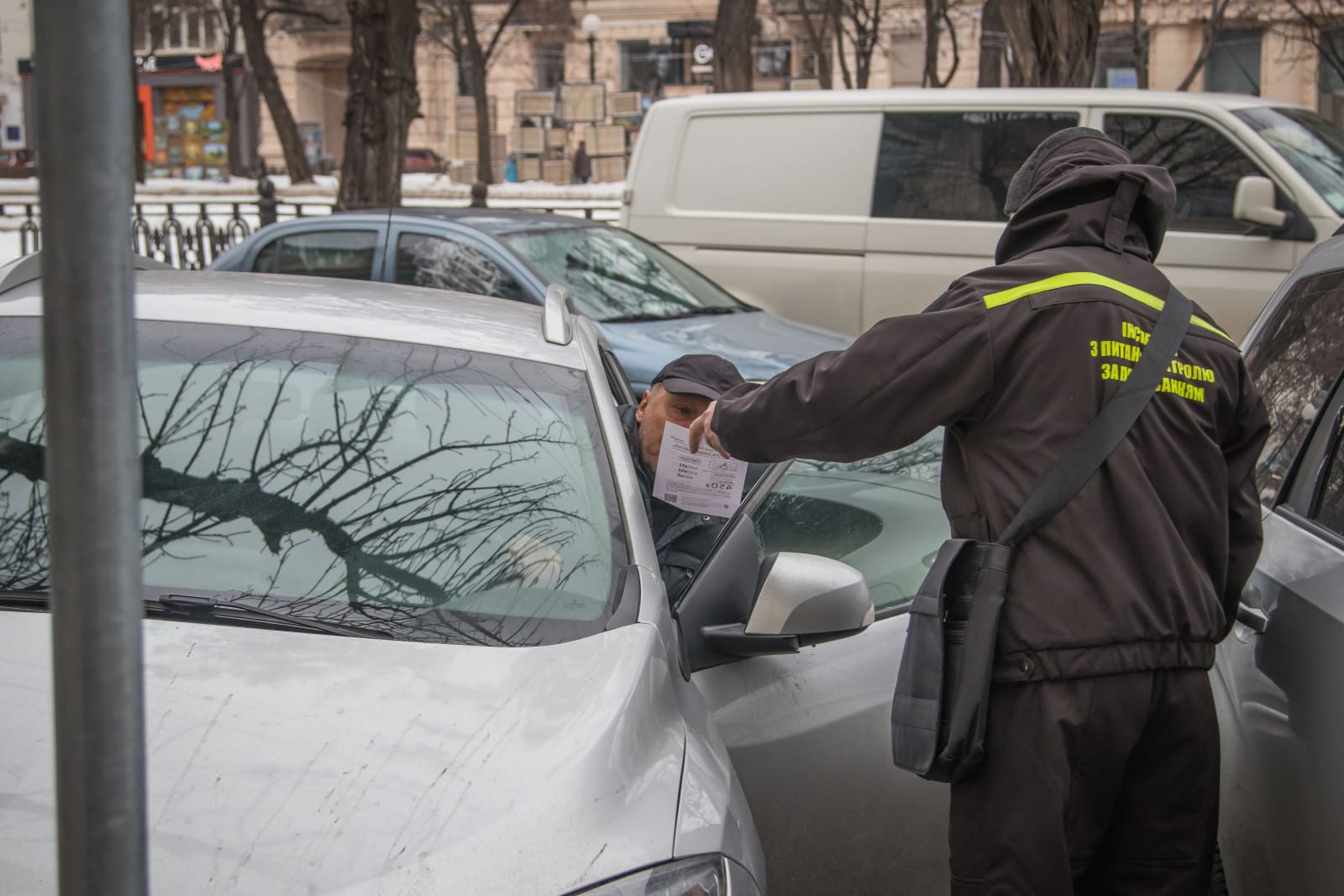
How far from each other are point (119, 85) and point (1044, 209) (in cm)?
181

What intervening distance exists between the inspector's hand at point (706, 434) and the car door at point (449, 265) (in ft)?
14.3

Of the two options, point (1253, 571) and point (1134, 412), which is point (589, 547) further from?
point (1253, 571)

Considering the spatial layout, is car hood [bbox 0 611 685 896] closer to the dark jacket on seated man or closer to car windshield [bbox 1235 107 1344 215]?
the dark jacket on seated man

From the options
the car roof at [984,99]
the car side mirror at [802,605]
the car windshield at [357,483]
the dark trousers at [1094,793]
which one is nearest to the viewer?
the dark trousers at [1094,793]

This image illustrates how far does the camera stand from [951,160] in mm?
8867

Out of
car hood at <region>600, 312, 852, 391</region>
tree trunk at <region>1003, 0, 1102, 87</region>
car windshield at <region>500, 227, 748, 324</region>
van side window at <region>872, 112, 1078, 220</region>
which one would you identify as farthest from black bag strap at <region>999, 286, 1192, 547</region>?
tree trunk at <region>1003, 0, 1102, 87</region>

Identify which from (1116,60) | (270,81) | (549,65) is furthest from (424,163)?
(1116,60)

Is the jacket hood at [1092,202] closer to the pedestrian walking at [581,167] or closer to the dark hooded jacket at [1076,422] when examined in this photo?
the dark hooded jacket at [1076,422]

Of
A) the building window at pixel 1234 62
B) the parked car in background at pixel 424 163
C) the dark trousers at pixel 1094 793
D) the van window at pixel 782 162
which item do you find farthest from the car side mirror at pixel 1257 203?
the parked car in background at pixel 424 163

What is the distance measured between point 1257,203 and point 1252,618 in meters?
5.76

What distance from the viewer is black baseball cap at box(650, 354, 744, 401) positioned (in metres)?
3.14

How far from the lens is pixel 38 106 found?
1.16m

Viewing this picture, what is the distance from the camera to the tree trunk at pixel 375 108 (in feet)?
41.9

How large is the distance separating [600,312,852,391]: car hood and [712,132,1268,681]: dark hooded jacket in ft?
13.9
